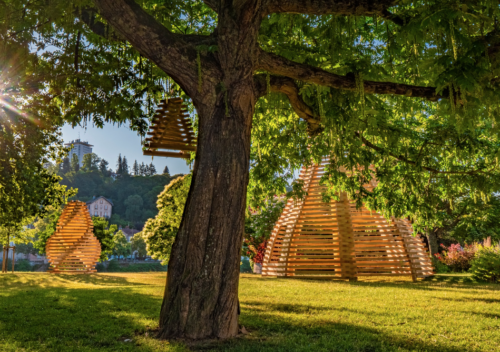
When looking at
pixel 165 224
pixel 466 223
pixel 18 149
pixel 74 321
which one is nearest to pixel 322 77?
pixel 74 321

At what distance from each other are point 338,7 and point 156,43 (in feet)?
8.44

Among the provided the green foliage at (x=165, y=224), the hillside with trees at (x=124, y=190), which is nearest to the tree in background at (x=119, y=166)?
the hillside with trees at (x=124, y=190)

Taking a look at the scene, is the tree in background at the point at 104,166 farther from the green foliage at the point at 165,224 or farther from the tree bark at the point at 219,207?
the tree bark at the point at 219,207

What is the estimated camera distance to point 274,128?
11086 mm

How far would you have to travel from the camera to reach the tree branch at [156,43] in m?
5.47

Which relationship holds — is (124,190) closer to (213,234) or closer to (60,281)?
(60,281)

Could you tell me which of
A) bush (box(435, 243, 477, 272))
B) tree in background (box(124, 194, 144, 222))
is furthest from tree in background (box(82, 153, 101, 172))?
bush (box(435, 243, 477, 272))

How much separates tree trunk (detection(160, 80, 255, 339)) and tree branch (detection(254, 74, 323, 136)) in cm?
47

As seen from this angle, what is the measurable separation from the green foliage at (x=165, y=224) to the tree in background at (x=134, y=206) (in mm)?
57824

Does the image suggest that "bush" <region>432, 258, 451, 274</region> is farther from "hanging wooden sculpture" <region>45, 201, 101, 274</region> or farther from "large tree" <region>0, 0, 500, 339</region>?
"hanging wooden sculpture" <region>45, 201, 101, 274</region>

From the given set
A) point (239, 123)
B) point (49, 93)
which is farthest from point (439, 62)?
point (49, 93)

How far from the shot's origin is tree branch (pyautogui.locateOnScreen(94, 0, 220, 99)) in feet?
18.0

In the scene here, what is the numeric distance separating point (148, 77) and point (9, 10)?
2.82 m

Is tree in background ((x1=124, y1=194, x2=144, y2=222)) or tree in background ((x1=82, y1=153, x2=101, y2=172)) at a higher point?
tree in background ((x1=82, y1=153, x2=101, y2=172))
